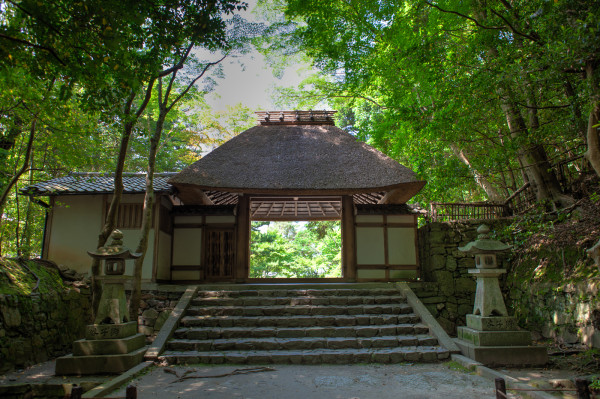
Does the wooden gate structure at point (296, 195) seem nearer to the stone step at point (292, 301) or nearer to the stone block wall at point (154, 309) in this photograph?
the stone block wall at point (154, 309)

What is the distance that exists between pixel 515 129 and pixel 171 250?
357 inches

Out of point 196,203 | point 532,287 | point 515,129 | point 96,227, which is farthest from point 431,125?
point 96,227

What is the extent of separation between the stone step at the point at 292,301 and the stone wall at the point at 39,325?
8.57 feet

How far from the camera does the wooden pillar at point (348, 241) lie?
32.6 ft

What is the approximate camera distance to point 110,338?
18.5 feet

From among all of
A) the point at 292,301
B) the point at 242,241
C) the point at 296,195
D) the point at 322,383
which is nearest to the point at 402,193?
the point at 296,195

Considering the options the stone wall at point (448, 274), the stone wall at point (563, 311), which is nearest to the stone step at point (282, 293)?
the stone wall at point (448, 274)

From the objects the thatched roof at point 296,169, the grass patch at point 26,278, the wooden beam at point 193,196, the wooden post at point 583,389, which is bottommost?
the wooden post at point 583,389

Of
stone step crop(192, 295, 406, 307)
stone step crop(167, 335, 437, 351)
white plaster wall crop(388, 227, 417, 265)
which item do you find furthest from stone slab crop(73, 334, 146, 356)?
white plaster wall crop(388, 227, 417, 265)

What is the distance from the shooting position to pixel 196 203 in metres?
10.5

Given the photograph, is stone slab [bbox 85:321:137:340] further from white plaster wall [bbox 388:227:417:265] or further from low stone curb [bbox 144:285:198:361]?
white plaster wall [bbox 388:227:417:265]

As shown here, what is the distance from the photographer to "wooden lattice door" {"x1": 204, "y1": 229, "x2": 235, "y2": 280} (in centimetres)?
1014

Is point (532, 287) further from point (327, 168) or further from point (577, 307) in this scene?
point (327, 168)

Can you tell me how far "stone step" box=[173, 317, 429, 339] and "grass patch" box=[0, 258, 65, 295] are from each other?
9.43ft
